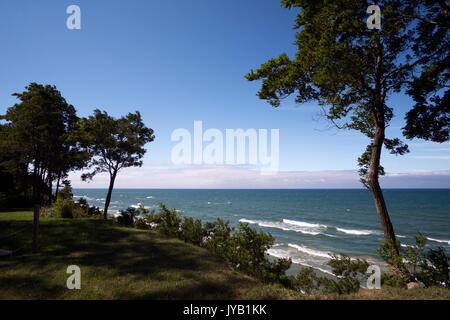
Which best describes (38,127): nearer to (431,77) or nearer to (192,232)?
(192,232)

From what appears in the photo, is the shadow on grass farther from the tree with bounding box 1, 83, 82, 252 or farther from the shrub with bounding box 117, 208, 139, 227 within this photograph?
the tree with bounding box 1, 83, 82, 252

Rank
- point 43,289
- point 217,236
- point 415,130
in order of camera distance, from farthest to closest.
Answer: point 217,236
point 415,130
point 43,289

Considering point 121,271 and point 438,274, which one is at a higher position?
point 438,274

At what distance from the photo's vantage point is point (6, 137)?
23078 mm

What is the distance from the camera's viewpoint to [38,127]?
20656 mm

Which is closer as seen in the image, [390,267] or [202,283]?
[202,283]

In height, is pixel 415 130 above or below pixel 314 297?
above

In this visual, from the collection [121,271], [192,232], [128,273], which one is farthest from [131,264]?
[192,232]

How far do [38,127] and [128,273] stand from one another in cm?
2233

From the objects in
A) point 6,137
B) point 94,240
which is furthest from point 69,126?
point 94,240

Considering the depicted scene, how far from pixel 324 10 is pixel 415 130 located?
228 inches

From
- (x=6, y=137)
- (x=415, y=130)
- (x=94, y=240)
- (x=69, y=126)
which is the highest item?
(x=69, y=126)

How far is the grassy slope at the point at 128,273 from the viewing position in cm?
520

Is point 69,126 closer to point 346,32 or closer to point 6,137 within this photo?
point 6,137
